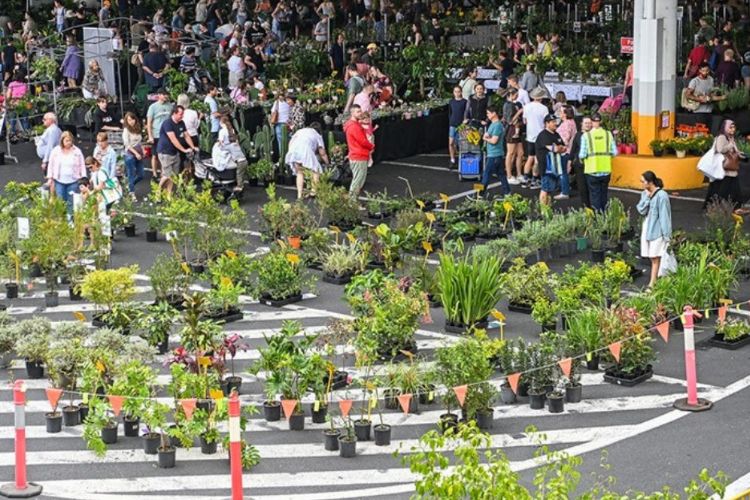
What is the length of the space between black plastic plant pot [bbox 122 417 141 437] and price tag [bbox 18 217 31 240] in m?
6.28

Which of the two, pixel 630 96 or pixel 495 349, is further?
pixel 630 96

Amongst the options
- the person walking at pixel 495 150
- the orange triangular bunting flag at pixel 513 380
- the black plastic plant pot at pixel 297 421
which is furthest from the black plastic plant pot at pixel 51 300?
the person walking at pixel 495 150

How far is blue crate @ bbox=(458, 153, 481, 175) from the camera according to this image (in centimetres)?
2741

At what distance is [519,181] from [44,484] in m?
14.6

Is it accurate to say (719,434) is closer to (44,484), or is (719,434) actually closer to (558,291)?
(558,291)

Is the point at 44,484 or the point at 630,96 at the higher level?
the point at 630,96

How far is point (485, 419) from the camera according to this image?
14773 mm

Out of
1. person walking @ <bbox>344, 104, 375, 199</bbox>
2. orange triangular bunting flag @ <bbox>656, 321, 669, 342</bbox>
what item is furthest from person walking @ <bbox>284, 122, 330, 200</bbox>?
orange triangular bunting flag @ <bbox>656, 321, 669, 342</bbox>

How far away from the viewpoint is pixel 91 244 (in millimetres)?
20812

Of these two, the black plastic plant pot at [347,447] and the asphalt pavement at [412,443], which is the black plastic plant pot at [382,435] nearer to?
the asphalt pavement at [412,443]

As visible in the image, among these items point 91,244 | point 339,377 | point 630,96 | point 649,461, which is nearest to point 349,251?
point 91,244

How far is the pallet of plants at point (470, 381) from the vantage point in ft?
48.2

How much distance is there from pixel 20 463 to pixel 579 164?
509 inches

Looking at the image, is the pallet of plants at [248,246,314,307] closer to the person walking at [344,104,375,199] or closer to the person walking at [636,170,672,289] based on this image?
the person walking at [636,170,672,289]
